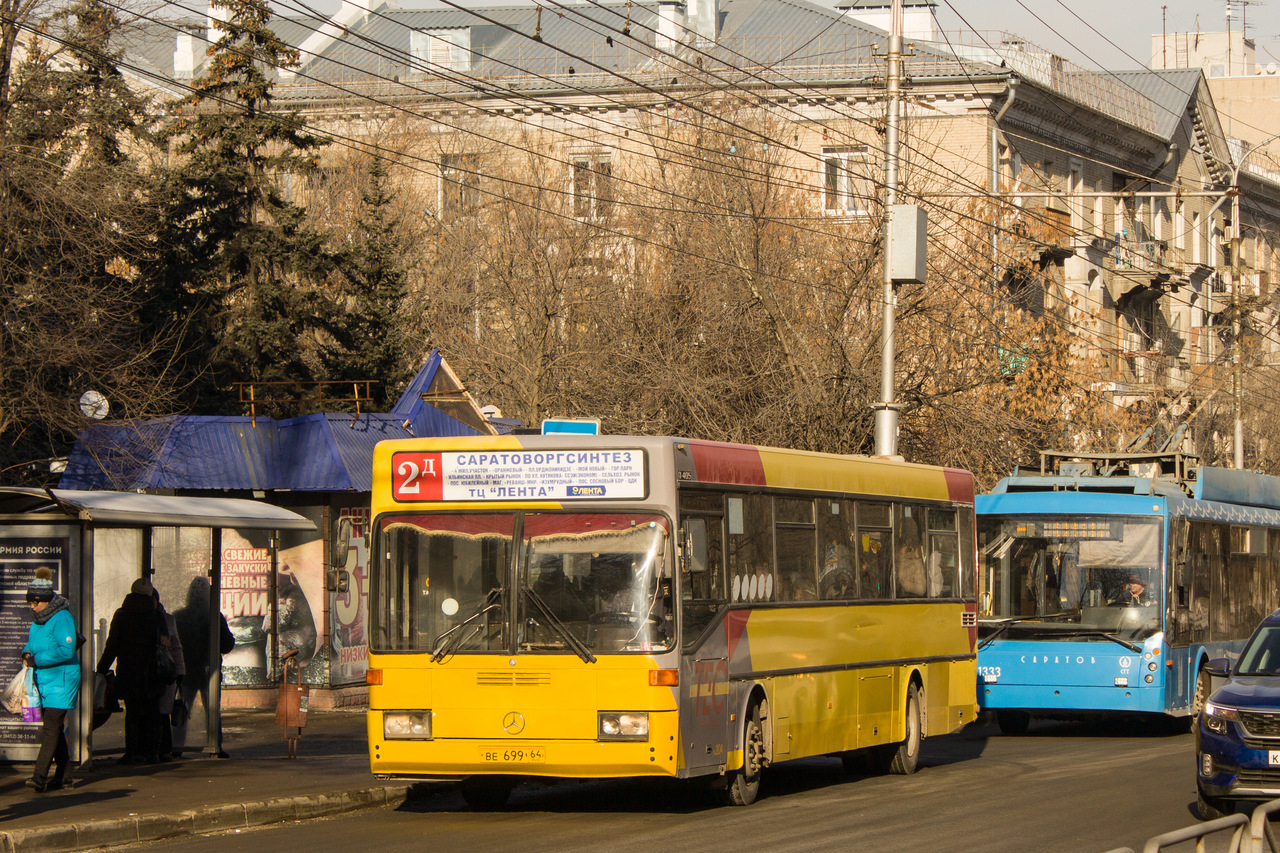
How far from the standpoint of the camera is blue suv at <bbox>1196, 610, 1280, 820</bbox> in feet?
38.3

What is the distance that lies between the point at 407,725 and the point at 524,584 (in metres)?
1.33

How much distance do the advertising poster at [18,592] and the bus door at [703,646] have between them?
5128mm

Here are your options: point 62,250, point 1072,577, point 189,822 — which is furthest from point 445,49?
point 189,822

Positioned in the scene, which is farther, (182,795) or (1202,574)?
(1202,574)

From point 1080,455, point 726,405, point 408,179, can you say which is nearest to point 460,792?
point 1080,455

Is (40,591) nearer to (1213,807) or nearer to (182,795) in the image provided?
(182,795)

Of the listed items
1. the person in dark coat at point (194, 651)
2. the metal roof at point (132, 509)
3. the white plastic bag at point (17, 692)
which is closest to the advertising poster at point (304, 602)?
the person in dark coat at point (194, 651)

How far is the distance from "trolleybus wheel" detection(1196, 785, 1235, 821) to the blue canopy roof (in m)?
11.1

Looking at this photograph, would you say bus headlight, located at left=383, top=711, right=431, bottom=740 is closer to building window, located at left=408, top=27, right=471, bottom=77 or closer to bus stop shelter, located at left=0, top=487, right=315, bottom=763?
bus stop shelter, located at left=0, top=487, right=315, bottom=763

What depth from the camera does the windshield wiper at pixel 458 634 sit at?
1235 cm

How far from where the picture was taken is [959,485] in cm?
1808

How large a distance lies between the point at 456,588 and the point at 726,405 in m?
16.8

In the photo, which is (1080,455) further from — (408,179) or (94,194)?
(408,179)

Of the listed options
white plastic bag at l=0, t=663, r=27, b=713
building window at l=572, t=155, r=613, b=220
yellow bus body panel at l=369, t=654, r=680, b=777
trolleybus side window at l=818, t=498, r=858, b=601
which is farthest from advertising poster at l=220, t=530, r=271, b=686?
building window at l=572, t=155, r=613, b=220
